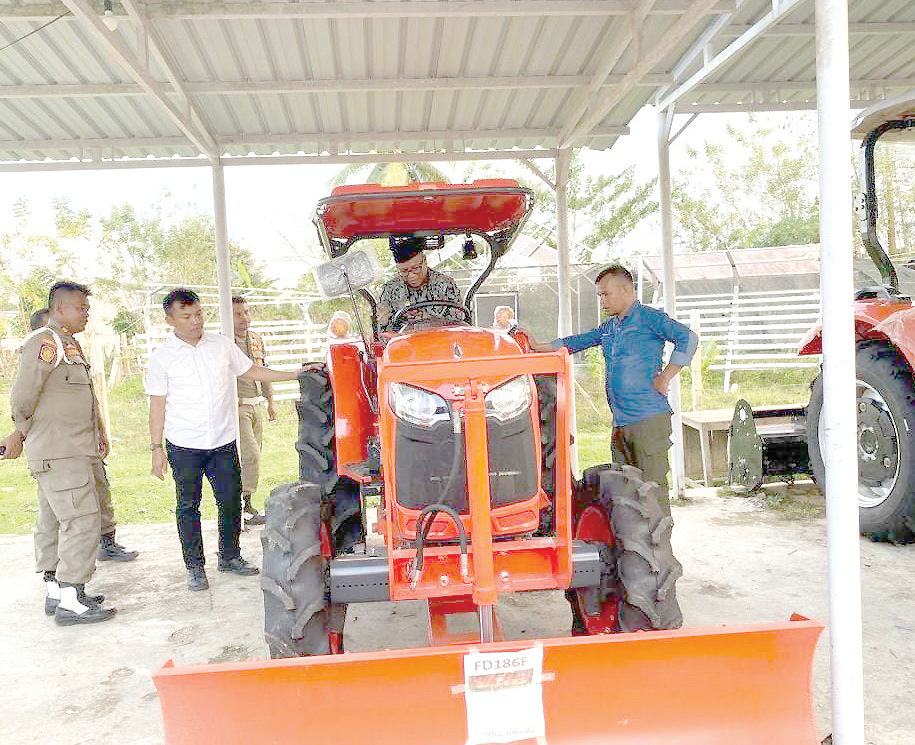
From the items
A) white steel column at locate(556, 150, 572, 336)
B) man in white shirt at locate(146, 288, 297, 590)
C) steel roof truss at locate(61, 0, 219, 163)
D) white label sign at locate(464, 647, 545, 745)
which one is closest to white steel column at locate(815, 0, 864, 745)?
white label sign at locate(464, 647, 545, 745)

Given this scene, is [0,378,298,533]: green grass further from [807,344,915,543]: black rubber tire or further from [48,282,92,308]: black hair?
[807,344,915,543]: black rubber tire

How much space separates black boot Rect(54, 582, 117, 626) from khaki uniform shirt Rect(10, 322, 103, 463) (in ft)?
2.26

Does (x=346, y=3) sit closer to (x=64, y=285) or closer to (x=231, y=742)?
(x=64, y=285)

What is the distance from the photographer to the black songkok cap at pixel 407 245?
3996 mm

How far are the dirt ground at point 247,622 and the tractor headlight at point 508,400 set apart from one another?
1172mm

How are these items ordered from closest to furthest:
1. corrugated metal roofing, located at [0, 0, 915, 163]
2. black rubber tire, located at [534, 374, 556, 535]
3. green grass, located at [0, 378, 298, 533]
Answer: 1. black rubber tire, located at [534, 374, 556, 535]
2. corrugated metal roofing, located at [0, 0, 915, 163]
3. green grass, located at [0, 378, 298, 533]

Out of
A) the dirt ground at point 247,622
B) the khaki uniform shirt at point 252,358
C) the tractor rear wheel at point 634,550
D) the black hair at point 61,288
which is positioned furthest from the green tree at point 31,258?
the tractor rear wheel at point 634,550

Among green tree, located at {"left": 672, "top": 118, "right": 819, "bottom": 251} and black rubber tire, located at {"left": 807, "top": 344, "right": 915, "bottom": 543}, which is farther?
green tree, located at {"left": 672, "top": 118, "right": 819, "bottom": 251}

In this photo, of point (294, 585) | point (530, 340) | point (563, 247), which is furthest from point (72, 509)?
point (563, 247)

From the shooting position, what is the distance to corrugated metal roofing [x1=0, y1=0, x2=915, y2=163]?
4.13 metres

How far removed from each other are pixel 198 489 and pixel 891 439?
13.3 feet

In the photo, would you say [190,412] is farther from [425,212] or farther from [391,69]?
[391,69]

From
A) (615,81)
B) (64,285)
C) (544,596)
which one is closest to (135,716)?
(544,596)

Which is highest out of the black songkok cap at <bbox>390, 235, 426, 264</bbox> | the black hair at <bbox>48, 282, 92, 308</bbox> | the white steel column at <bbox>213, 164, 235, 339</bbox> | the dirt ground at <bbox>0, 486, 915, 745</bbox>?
the white steel column at <bbox>213, 164, 235, 339</bbox>
